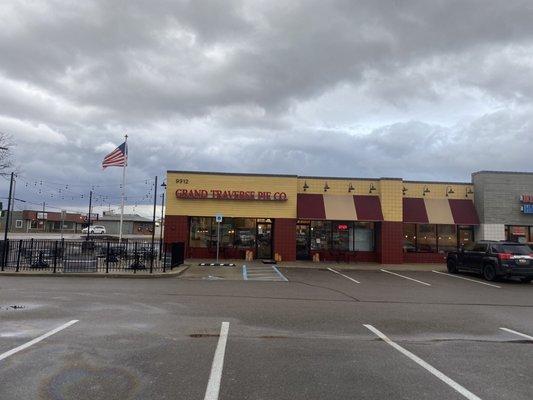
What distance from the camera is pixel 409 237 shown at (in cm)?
3055

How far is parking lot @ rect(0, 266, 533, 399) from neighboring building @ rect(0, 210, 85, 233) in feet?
267

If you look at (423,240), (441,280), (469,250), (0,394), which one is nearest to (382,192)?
(423,240)

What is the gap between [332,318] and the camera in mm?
10773

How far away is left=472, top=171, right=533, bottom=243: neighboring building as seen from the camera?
2969 cm

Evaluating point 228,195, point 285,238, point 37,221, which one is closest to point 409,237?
point 285,238

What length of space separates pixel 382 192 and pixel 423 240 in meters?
4.16

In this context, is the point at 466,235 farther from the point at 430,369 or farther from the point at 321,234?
the point at 430,369

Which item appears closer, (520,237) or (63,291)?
(63,291)

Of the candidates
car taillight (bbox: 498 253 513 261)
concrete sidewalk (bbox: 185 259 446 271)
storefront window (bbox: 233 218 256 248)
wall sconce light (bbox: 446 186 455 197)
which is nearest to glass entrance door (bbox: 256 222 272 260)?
storefront window (bbox: 233 218 256 248)

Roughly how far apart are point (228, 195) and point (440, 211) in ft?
43.5

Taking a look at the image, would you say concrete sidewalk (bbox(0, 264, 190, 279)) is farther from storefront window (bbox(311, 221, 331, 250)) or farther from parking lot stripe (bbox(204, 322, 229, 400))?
storefront window (bbox(311, 221, 331, 250))

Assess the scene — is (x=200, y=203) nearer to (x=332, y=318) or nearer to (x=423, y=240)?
(x=423, y=240)

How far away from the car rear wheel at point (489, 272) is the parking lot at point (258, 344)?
5.79m

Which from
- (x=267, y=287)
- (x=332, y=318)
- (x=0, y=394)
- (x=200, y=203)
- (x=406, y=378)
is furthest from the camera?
(x=200, y=203)
